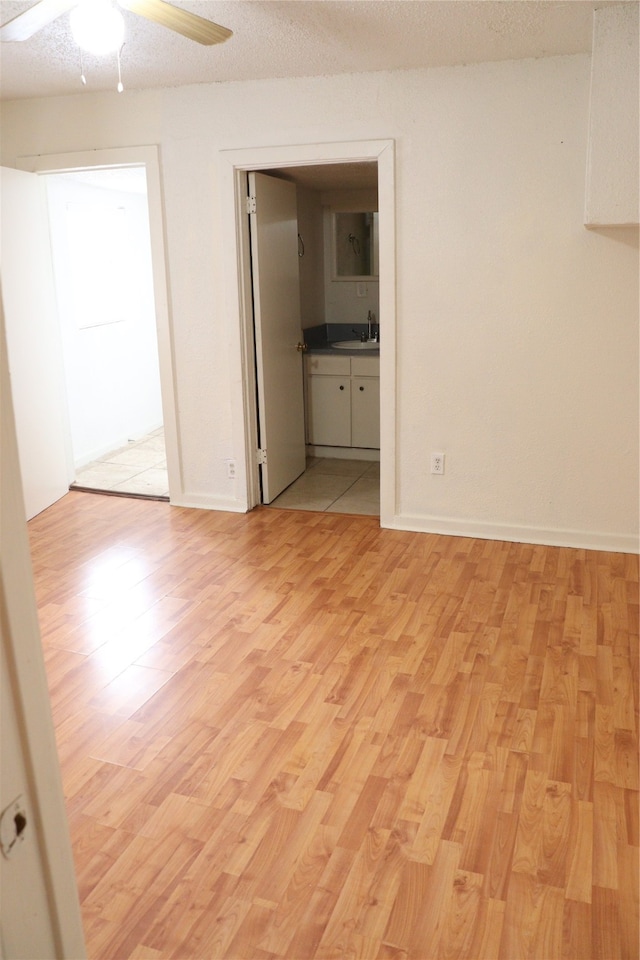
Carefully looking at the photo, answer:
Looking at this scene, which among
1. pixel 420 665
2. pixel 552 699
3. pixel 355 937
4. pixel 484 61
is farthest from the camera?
pixel 484 61

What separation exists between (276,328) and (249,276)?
466 mm

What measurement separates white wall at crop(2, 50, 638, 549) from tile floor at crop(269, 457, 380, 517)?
0.53 metres

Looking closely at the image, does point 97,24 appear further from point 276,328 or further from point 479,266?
point 276,328

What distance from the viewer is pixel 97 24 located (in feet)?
8.56

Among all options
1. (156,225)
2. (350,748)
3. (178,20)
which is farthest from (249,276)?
(350,748)

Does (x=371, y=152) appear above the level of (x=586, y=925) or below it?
above

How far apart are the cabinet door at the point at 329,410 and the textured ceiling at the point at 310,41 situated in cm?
242

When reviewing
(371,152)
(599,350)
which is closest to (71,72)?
(371,152)

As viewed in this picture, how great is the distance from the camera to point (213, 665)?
10.2 feet

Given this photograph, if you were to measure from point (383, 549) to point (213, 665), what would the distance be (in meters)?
1.44

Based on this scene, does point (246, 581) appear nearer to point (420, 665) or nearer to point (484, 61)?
point (420, 665)

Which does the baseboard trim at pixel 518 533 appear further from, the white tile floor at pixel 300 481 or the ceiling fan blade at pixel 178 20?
the ceiling fan blade at pixel 178 20

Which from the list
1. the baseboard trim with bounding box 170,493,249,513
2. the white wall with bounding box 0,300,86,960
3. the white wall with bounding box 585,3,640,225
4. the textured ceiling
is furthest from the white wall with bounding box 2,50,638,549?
the white wall with bounding box 0,300,86,960

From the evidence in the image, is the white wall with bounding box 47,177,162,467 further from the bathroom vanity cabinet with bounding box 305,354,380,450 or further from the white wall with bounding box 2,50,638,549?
the bathroom vanity cabinet with bounding box 305,354,380,450
